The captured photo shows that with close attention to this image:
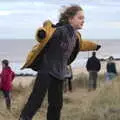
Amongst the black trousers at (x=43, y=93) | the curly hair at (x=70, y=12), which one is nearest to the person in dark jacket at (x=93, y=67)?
the black trousers at (x=43, y=93)

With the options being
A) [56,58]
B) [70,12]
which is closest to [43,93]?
[56,58]

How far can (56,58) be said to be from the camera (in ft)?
20.9

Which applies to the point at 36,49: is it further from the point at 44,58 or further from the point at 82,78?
the point at 82,78

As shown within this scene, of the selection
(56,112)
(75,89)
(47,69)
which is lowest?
(75,89)

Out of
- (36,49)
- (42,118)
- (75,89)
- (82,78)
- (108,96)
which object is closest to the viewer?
(36,49)

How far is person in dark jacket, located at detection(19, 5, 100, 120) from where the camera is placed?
20.9 feet

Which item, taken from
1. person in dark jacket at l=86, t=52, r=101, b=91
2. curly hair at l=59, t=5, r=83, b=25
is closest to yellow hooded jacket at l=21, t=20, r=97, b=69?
curly hair at l=59, t=5, r=83, b=25

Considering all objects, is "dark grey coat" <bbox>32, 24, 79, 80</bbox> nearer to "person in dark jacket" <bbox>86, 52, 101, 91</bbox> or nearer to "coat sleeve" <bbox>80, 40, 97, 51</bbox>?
"coat sleeve" <bbox>80, 40, 97, 51</bbox>

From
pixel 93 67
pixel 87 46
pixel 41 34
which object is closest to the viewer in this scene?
pixel 41 34

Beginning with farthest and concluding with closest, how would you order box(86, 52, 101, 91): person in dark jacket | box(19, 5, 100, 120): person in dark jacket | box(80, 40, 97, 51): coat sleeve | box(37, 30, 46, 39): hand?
box(86, 52, 101, 91): person in dark jacket < box(80, 40, 97, 51): coat sleeve < box(19, 5, 100, 120): person in dark jacket < box(37, 30, 46, 39): hand

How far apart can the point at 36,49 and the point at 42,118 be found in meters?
4.31

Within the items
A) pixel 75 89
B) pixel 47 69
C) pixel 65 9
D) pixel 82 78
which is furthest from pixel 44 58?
pixel 82 78

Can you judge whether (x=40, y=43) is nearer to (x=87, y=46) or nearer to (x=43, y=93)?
(x=43, y=93)

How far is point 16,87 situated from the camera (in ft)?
72.2
